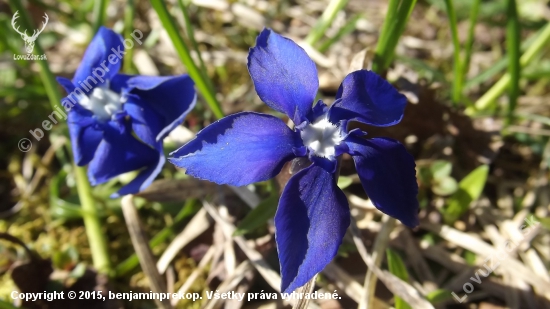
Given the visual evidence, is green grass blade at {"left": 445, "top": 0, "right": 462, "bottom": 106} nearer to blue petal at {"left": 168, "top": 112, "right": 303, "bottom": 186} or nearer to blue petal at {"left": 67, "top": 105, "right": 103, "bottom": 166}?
blue petal at {"left": 168, "top": 112, "right": 303, "bottom": 186}

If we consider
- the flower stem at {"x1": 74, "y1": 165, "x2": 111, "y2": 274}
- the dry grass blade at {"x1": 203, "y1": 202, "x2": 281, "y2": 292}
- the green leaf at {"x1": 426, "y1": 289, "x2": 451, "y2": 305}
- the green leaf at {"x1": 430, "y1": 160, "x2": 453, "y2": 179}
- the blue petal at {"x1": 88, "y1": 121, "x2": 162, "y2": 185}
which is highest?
the blue petal at {"x1": 88, "y1": 121, "x2": 162, "y2": 185}

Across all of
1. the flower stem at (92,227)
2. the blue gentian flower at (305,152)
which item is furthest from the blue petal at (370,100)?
the flower stem at (92,227)

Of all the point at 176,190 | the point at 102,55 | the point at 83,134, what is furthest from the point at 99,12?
the point at 176,190

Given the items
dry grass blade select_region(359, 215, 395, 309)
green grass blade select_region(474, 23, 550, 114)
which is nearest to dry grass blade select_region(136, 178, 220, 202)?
dry grass blade select_region(359, 215, 395, 309)

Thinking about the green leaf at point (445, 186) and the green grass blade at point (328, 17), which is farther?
the green grass blade at point (328, 17)

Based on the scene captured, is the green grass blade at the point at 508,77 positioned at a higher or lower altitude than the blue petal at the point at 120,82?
lower

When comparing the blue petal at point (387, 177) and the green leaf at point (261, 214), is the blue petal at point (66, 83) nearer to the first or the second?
the green leaf at point (261, 214)

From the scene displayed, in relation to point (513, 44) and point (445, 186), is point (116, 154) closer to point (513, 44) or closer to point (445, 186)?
point (445, 186)
